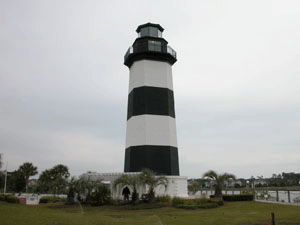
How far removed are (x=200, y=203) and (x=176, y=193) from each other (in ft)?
13.5

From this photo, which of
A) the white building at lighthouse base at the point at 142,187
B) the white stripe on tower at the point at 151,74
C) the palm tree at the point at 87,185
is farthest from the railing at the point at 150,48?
the palm tree at the point at 87,185

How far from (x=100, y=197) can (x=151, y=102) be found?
10269 millimetres

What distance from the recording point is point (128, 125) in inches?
1081

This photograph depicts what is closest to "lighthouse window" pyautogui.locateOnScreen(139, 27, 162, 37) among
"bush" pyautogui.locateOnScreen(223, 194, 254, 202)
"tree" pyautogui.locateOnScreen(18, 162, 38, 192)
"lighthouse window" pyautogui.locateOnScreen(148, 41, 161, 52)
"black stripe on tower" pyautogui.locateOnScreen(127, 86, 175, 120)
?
"lighthouse window" pyautogui.locateOnScreen(148, 41, 161, 52)

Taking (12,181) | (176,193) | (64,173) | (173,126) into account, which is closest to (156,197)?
(176,193)

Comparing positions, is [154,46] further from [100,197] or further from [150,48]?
[100,197]

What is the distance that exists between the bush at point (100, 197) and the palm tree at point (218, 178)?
9.03m

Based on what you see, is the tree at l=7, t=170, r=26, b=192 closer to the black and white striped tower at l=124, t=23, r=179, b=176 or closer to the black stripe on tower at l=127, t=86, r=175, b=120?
the black and white striped tower at l=124, t=23, r=179, b=176

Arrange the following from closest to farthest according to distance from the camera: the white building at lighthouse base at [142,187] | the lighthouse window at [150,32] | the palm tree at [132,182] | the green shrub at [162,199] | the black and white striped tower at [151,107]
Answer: the palm tree at [132,182] < the green shrub at [162,199] < the white building at lighthouse base at [142,187] < the black and white striped tower at [151,107] < the lighthouse window at [150,32]

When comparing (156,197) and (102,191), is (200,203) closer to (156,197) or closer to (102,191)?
(156,197)

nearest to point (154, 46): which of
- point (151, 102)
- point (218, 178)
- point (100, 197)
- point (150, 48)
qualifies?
point (150, 48)

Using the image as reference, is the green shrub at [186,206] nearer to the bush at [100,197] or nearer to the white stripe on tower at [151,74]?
the bush at [100,197]

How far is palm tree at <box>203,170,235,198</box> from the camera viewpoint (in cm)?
2378

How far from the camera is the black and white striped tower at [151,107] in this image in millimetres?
24984
